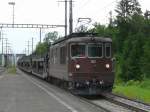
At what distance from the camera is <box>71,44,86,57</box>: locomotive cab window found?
26219 mm

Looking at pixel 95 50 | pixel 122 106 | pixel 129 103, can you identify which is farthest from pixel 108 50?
pixel 122 106

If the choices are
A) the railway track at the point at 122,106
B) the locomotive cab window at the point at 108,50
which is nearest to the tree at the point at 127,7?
the locomotive cab window at the point at 108,50

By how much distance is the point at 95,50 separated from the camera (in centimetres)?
2633

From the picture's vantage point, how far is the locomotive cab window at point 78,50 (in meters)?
26.2

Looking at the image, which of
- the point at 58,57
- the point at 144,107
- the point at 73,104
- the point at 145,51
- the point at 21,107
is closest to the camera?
the point at 144,107

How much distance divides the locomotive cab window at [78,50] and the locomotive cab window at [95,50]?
0.99 feet

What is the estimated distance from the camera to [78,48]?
26391 mm

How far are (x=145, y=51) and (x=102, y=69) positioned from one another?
59.9ft

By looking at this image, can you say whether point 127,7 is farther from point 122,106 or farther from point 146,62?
point 122,106

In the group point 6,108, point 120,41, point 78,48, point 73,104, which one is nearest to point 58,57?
point 78,48

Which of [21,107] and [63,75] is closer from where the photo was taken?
[21,107]

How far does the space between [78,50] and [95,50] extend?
84 centimetres

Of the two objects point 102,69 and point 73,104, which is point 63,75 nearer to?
point 102,69

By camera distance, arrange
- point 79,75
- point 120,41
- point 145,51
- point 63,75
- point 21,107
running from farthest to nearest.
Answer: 1. point 120,41
2. point 145,51
3. point 63,75
4. point 79,75
5. point 21,107
